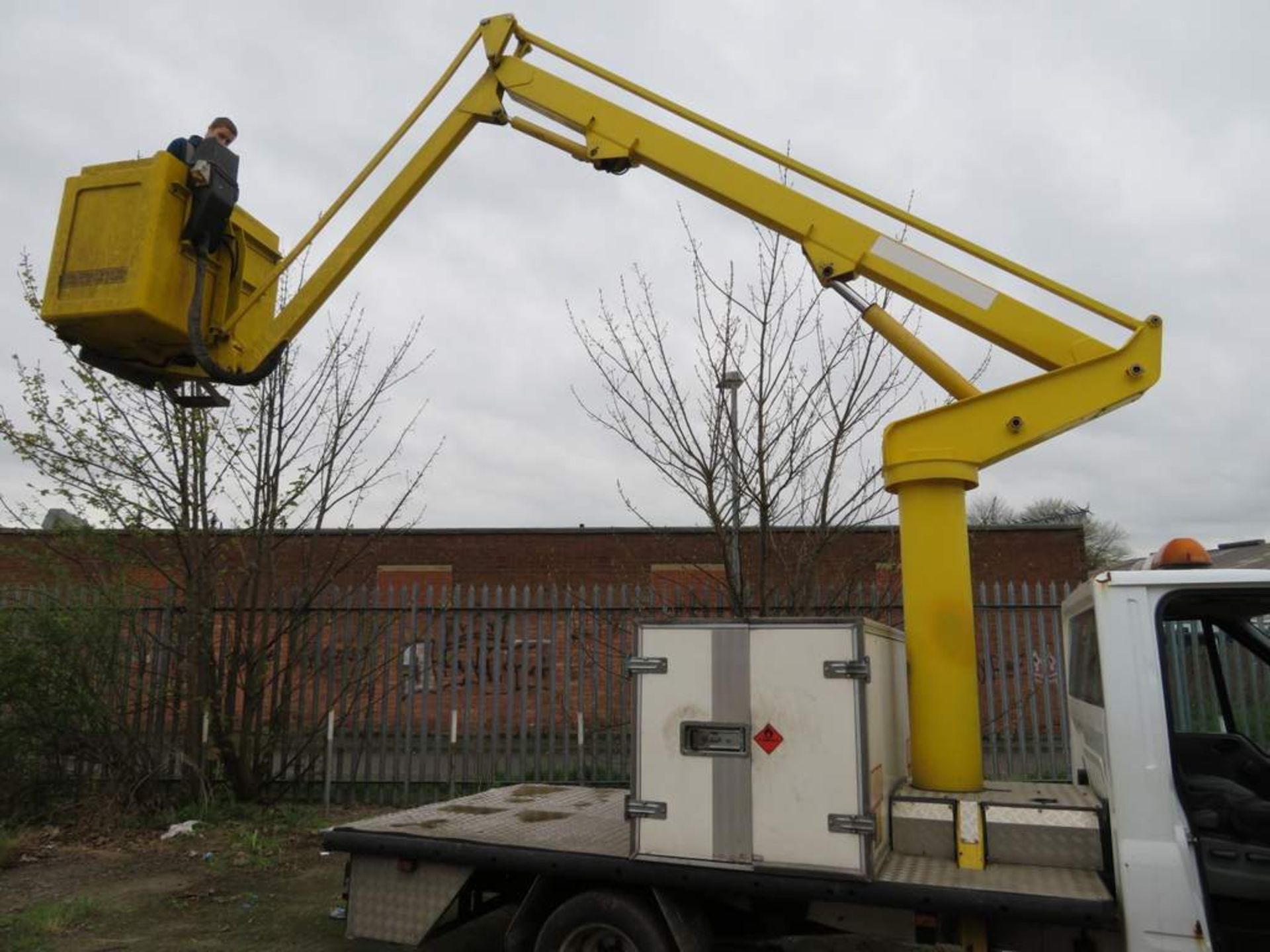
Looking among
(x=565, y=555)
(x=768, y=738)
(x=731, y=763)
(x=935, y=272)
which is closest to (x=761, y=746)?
(x=768, y=738)

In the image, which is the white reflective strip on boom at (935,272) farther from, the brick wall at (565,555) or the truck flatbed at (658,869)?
the brick wall at (565,555)

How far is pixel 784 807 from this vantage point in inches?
152

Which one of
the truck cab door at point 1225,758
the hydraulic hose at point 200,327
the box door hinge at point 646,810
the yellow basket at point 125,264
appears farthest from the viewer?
the hydraulic hose at point 200,327

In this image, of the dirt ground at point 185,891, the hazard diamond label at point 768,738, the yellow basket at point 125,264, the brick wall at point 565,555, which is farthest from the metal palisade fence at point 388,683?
the yellow basket at point 125,264

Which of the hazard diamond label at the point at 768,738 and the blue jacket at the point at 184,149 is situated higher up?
the blue jacket at the point at 184,149

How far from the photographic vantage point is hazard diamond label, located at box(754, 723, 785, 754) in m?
3.91

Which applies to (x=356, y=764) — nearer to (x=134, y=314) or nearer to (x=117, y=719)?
(x=117, y=719)

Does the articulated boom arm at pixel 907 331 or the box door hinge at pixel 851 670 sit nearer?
the box door hinge at pixel 851 670

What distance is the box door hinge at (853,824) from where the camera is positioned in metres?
3.71

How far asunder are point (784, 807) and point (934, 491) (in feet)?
5.73

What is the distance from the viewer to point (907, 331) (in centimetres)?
509

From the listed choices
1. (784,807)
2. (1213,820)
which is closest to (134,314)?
(784,807)

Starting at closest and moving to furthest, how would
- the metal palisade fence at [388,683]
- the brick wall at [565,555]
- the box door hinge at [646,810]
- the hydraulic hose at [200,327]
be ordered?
the box door hinge at [646,810]
the hydraulic hose at [200,327]
the metal palisade fence at [388,683]
the brick wall at [565,555]

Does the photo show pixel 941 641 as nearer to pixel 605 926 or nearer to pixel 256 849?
pixel 605 926
